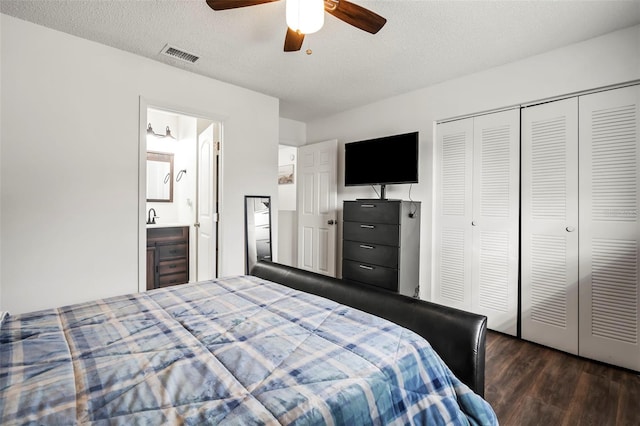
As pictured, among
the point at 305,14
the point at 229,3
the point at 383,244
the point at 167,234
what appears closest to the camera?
the point at 305,14

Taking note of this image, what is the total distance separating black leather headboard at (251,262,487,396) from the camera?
4.15 ft

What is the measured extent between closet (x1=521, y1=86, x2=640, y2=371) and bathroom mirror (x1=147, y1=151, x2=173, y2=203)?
427cm

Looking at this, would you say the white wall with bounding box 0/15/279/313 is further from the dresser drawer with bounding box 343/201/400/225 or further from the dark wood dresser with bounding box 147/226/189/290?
the dresser drawer with bounding box 343/201/400/225

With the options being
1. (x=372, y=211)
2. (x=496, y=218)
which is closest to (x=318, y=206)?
(x=372, y=211)

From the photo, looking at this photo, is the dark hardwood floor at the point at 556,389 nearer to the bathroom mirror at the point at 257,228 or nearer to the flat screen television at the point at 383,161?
the flat screen television at the point at 383,161

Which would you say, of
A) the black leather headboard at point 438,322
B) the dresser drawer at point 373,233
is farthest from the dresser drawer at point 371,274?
the black leather headboard at point 438,322

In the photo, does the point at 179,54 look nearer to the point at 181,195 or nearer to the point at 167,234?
the point at 167,234

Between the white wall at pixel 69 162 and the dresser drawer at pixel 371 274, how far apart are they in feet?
6.98

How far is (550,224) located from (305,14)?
2497 mm

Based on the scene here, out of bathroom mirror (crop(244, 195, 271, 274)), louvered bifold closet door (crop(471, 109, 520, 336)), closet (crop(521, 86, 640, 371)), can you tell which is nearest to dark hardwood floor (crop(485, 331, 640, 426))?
closet (crop(521, 86, 640, 371))

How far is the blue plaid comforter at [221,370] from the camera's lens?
740 mm

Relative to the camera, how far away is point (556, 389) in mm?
1943

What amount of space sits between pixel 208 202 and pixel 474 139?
9.48 ft

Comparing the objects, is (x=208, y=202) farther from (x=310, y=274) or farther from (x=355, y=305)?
(x=355, y=305)
